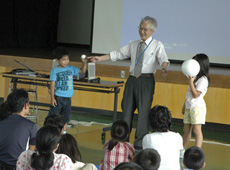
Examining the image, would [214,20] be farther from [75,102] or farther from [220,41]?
[75,102]

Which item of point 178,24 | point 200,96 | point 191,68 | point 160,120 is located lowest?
point 160,120

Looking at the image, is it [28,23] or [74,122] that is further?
[28,23]

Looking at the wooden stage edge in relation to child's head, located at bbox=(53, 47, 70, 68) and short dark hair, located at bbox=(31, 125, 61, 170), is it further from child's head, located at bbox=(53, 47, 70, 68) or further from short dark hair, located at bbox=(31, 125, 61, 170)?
short dark hair, located at bbox=(31, 125, 61, 170)

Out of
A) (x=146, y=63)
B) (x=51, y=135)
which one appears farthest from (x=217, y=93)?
(x=51, y=135)

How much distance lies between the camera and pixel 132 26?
7.01 meters

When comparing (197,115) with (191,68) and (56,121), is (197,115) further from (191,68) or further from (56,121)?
(56,121)

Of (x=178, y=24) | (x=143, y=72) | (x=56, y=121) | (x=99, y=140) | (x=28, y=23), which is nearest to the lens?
(x=56, y=121)

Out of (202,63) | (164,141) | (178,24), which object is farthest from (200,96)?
(178,24)

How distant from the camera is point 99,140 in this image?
16.0 ft

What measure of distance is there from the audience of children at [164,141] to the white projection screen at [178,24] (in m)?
3.98

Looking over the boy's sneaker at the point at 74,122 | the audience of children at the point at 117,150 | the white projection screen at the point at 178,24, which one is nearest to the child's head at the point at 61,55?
the boy's sneaker at the point at 74,122

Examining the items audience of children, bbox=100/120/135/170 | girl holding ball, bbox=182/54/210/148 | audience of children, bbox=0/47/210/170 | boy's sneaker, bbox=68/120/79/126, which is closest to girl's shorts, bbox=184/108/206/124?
girl holding ball, bbox=182/54/210/148

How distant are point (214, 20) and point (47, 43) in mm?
6503

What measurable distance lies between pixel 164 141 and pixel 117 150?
0.33 meters
